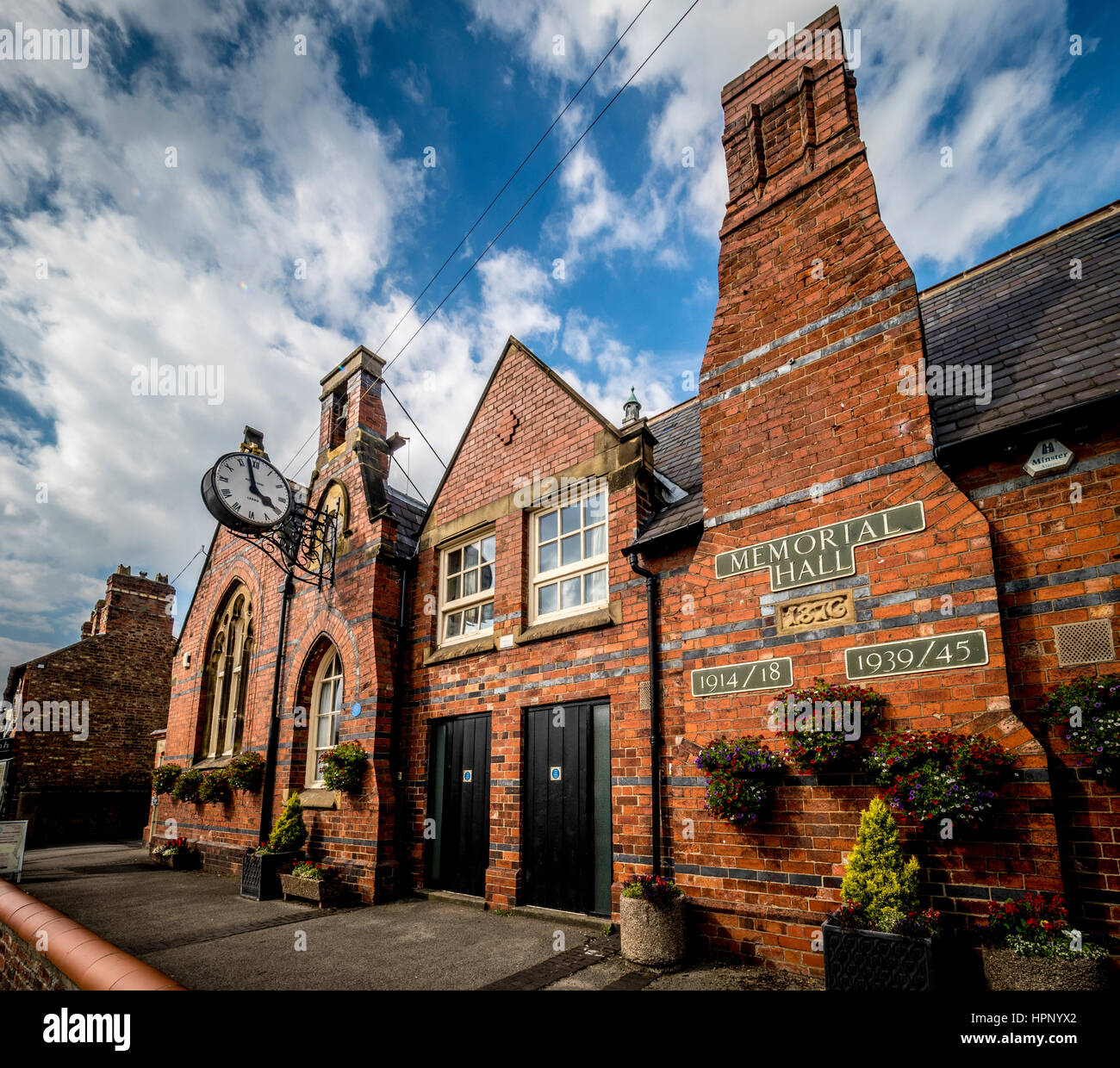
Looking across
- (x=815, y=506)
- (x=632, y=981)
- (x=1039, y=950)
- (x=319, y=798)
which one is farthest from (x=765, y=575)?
(x=319, y=798)

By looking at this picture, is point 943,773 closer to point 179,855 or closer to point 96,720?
point 179,855

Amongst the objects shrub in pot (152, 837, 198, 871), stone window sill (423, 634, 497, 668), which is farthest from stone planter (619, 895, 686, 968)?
shrub in pot (152, 837, 198, 871)

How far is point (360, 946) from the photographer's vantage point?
650cm

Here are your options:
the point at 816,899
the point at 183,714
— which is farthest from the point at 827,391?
the point at 183,714

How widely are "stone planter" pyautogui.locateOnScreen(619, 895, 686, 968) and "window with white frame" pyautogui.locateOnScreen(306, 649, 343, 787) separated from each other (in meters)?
6.81

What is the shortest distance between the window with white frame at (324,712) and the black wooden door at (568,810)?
15.1 feet

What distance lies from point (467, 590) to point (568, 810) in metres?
3.69

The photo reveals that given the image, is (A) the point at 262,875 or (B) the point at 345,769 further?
(B) the point at 345,769

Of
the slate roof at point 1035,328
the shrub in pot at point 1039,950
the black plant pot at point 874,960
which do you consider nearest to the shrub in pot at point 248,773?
the black plant pot at point 874,960

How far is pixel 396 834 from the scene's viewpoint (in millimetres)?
9312

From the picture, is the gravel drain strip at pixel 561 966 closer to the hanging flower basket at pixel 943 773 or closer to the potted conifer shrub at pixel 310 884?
the hanging flower basket at pixel 943 773

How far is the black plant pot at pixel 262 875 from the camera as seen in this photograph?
918 centimetres

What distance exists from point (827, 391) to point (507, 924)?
6440mm
